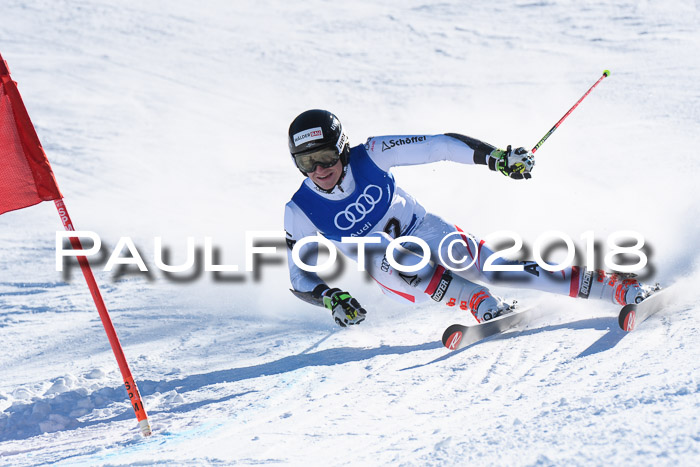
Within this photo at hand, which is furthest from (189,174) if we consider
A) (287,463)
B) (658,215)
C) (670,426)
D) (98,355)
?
(670,426)

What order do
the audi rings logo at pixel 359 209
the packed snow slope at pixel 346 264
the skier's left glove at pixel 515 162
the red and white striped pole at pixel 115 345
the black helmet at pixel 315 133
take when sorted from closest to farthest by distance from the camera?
the packed snow slope at pixel 346 264
the red and white striped pole at pixel 115 345
the skier's left glove at pixel 515 162
the black helmet at pixel 315 133
the audi rings logo at pixel 359 209

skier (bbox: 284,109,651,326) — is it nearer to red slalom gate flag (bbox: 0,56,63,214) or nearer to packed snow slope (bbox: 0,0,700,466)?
packed snow slope (bbox: 0,0,700,466)

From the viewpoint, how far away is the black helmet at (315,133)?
180 inches

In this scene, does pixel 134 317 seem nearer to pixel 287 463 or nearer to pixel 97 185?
pixel 287 463

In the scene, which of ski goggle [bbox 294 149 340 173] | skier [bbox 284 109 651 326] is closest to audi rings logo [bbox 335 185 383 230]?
skier [bbox 284 109 651 326]

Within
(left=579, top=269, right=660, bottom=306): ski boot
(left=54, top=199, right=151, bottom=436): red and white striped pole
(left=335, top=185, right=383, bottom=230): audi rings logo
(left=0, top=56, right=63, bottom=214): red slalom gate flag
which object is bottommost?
(left=54, top=199, right=151, bottom=436): red and white striped pole

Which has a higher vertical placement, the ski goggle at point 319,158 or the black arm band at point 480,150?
the black arm band at point 480,150

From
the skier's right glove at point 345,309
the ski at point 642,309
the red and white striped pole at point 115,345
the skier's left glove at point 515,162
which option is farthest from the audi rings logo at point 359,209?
the ski at point 642,309

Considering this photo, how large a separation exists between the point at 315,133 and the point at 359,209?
1.97ft

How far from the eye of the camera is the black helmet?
4582 millimetres

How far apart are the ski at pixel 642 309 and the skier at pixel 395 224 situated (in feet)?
0.23

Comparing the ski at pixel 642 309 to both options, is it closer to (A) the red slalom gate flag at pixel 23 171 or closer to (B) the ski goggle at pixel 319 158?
(B) the ski goggle at pixel 319 158

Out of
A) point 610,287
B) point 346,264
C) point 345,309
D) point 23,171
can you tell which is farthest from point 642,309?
point 23,171

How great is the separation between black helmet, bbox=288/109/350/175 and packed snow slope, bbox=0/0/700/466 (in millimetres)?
1447
